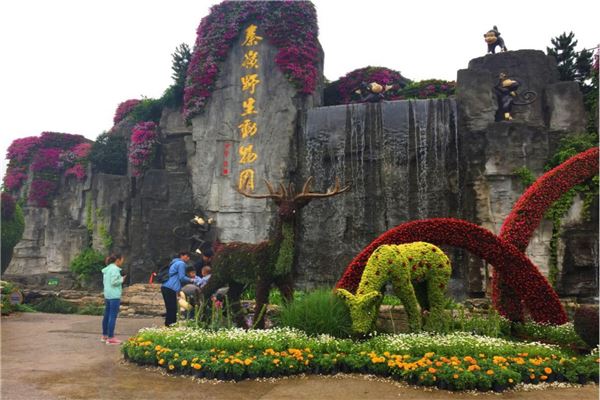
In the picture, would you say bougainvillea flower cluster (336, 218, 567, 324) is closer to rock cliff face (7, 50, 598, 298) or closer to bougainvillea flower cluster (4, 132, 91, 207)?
rock cliff face (7, 50, 598, 298)

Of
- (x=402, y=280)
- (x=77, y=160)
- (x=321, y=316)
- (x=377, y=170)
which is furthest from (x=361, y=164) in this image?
(x=77, y=160)

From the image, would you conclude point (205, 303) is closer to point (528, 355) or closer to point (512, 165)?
point (528, 355)

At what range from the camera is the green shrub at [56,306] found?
15.5 meters

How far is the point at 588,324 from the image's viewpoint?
7031 mm

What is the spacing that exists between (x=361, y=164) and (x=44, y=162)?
53.5 ft

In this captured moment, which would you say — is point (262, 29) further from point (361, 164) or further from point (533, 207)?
point (533, 207)

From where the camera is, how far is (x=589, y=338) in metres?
7.04

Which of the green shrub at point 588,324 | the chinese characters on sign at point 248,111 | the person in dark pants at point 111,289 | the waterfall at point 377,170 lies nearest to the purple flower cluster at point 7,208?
the chinese characters on sign at point 248,111

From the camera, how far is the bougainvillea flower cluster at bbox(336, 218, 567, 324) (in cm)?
844

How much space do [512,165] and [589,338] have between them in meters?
8.11

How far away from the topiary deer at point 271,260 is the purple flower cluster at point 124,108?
16711mm

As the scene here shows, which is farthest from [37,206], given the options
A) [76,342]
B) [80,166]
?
[76,342]

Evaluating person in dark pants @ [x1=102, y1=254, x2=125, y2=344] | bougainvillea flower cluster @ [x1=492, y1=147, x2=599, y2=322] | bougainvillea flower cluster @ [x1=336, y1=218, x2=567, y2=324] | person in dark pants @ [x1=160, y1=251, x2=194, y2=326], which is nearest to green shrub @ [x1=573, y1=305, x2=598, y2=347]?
bougainvillea flower cluster @ [x1=336, y1=218, x2=567, y2=324]

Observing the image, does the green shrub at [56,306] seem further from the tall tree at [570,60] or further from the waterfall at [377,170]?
the tall tree at [570,60]
